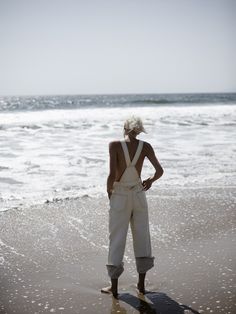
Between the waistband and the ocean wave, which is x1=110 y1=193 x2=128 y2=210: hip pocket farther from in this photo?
the ocean wave

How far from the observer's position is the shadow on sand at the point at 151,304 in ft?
11.8

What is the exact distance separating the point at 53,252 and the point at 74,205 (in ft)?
6.60

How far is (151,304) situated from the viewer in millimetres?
3752

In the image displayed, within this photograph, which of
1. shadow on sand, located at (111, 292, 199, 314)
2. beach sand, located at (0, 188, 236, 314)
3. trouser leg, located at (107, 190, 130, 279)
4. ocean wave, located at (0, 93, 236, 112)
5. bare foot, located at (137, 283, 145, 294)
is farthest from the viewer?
ocean wave, located at (0, 93, 236, 112)

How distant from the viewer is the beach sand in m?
3.74

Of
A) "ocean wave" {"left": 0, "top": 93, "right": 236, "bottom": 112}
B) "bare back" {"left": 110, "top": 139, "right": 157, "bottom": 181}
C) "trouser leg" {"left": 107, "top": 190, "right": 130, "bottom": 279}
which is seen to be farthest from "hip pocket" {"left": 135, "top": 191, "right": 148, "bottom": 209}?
"ocean wave" {"left": 0, "top": 93, "right": 236, "bottom": 112}

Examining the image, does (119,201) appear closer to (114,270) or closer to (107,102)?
(114,270)

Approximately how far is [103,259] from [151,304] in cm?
121

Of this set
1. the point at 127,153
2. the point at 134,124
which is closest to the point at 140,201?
the point at 127,153

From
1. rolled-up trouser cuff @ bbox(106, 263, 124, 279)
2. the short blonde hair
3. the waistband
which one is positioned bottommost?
rolled-up trouser cuff @ bbox(106, 263, 124, 279)

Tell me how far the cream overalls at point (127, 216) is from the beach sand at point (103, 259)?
40 centimetres

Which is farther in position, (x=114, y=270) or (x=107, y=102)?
(x=107, y=102)

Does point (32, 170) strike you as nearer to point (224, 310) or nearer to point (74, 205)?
point (74, 205)

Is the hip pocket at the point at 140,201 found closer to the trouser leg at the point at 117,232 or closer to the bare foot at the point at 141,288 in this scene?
the trouser leg at the point at 117,232
